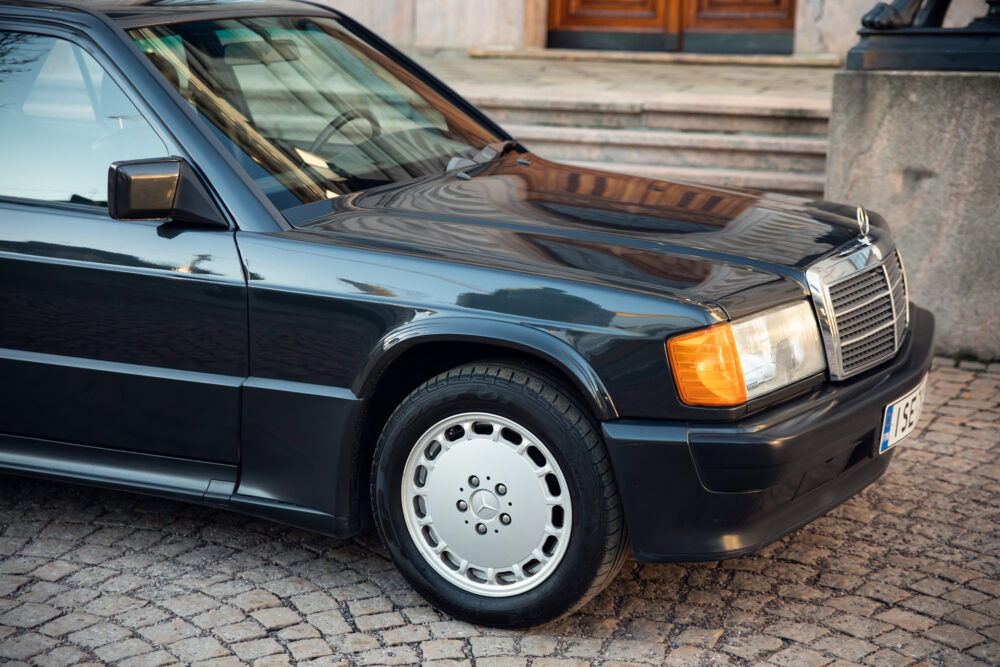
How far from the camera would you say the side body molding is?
3.06 meters

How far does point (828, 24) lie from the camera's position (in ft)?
32.2

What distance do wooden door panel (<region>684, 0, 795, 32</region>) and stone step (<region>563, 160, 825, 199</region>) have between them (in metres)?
3.48

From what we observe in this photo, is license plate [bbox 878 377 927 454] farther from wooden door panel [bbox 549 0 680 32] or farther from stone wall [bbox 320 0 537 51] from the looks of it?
stone wall [bbox 320 0 537 51]

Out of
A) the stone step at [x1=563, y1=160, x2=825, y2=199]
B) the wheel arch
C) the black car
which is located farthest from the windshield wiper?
the stone step at [x1=563, y1=160, x2=825, y2=199]

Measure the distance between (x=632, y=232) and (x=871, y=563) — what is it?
53.9 inches

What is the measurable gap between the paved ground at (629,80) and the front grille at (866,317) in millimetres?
4034

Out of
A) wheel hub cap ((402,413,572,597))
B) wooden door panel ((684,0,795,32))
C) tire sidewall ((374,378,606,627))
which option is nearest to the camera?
tire sidewall ((374,378,606,627))

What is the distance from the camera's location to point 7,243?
364cm

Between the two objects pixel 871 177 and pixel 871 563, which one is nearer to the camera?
pixel 871 563

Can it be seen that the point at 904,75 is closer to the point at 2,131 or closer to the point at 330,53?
the point at 330,53

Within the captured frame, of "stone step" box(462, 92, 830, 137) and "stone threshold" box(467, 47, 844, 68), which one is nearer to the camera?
"stone step" box(462, 92, 830, 137)

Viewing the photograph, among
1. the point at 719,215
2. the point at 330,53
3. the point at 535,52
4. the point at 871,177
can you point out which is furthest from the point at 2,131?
the point at 535,52

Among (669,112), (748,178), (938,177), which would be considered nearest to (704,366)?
(938,177)

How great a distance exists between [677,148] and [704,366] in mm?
4810
